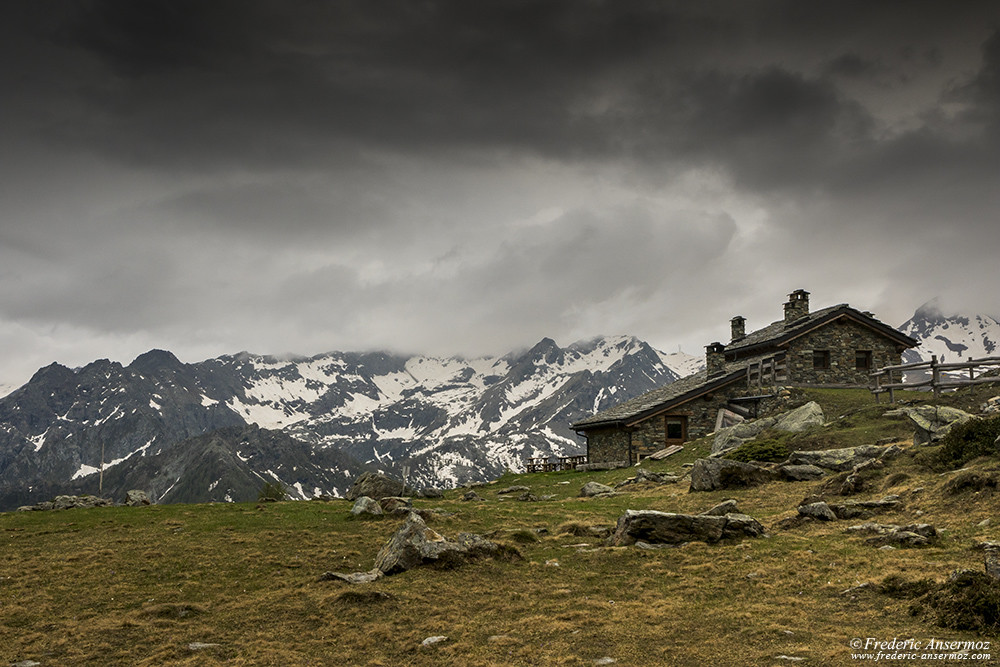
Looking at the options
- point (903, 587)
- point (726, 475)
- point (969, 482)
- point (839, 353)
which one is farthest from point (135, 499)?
point (839, 353)

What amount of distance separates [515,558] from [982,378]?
103 ft

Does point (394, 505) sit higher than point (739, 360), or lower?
lower

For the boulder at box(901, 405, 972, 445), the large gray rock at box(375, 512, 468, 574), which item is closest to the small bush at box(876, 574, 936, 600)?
the large gray rock at box(375, 512, 468, 574)

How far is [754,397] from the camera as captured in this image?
51.0 m

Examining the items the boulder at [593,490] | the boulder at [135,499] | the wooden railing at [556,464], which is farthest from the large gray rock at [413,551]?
the wooden railing at [556,464]

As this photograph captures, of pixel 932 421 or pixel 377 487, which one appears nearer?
pixel 932 421

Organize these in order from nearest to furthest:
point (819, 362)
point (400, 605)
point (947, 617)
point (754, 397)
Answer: point (947, 617) → point (400, 605) → point (754, 397) → point (819, 362)

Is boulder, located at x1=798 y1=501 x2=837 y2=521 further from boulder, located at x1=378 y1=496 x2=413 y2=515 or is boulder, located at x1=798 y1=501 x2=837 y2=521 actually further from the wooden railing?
the wooden railing

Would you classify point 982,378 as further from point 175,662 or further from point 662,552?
point 175,662

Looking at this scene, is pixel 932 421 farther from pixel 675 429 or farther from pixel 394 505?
pixel 675 429

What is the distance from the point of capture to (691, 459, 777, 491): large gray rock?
1034 inches

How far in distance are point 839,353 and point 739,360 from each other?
8394mm

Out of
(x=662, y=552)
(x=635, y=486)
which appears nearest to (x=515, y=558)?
(x=662, y=552)

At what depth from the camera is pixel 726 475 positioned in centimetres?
2659
